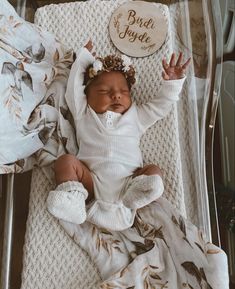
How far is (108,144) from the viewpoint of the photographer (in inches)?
49.2

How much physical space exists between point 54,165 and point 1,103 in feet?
0.73

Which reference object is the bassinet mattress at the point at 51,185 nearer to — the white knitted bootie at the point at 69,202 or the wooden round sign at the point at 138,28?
the wooden round sign at the point at 138,28

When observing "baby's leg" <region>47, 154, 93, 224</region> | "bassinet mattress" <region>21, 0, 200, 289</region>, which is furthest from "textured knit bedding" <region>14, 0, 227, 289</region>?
"baby's leg" <region>47, 154, 93, 224</region>

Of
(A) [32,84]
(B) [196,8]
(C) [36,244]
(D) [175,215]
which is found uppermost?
(B) [196,8]

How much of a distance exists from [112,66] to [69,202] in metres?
0.43

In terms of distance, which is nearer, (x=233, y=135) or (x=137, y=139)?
(x=137, y=139)

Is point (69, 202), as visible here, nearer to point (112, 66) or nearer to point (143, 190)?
point (143, 190)

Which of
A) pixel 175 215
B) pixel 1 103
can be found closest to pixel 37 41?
pixel 1 103

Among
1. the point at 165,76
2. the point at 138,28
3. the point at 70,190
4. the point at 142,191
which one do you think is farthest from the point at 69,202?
the point at 138,28

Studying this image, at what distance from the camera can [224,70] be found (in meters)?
1.71

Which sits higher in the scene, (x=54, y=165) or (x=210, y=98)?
(x=210, y=98)

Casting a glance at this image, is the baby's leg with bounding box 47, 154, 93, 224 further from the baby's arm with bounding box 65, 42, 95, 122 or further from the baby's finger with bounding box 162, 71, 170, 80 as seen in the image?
the baby's finger with bounding box 162, 71, 170, 80

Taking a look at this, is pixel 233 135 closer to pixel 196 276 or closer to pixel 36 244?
pixel 196 276

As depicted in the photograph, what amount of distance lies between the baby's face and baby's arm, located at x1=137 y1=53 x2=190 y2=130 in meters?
0.06
